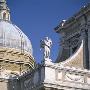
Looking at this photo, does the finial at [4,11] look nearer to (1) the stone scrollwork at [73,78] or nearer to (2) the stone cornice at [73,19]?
(2) the stone cornice at [73,19]

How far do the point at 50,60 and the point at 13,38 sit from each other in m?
14.8

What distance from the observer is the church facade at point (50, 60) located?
91.8 ft

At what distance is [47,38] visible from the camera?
28.1 metres

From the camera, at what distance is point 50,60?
1102 inches

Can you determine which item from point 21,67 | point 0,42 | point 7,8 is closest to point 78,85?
point 21,67

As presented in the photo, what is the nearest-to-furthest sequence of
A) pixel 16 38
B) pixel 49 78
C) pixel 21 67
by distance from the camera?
pixel 49 78
pixel 21 67
pixel 16 38

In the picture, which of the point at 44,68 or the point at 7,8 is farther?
the point at 7,8

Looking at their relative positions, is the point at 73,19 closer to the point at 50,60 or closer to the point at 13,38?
the point at 50,60

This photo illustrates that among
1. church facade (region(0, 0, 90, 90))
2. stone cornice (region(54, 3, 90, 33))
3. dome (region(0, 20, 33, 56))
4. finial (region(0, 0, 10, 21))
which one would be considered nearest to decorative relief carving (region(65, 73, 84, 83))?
church facade (region(0, 0, 90, 90))

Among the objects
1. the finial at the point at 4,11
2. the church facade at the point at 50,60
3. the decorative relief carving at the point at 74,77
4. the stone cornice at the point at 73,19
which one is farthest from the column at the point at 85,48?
the finial at the point at 4,11

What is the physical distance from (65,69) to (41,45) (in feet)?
6.33

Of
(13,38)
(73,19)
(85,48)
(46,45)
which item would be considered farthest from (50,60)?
(13,38)

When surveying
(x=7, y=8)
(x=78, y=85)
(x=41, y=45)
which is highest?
(x=7, y=8)

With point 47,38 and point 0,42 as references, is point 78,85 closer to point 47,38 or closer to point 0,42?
point 47,38
